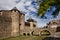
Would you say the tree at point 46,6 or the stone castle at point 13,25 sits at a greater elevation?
the tree at point 46,6

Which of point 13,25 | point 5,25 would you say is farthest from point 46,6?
point 13,25

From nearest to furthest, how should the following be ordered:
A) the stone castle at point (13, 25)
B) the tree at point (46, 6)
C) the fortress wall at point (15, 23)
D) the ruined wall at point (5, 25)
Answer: the tree at point (46, 6)
the ruined wall at point (5, 25)
the stone castle at point (13, 25)
the fortress wall at point (15, 23)

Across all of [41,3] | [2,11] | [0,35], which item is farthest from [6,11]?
[41,3]

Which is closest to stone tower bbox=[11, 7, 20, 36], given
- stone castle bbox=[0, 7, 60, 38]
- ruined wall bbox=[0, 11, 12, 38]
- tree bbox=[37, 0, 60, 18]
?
stone castle bbox=[0, 7, 60, 38]

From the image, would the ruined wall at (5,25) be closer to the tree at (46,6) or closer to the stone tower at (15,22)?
the stone tower at (15,22)

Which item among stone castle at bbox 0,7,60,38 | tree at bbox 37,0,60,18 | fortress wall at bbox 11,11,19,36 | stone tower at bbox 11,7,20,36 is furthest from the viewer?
stone tower at bbox 11,7,20,36

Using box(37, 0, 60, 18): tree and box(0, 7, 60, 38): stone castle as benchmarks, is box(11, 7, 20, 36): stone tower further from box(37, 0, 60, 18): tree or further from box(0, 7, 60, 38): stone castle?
box(37, 0, 60, 18): tree

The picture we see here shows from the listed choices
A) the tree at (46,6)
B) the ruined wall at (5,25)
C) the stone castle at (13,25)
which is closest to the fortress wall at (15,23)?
the stone castle at (13,25)

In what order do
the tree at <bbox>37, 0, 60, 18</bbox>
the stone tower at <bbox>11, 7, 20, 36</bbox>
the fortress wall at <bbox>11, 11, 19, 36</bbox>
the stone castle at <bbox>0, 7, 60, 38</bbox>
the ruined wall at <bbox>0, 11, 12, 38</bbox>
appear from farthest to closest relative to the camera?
the stone tower at <bbox>11, 7, 20, 36</bbox>, the fortress wall at <bbox>11, 11, 19, 36</bbox>, the stone castle at <bbox>0, 7, 60, 38</bbox>, the ruined wall at <bbox>0, 11, 12, 38</bbox>, the tree at <bbox>37, 0, 60, 18</bbox>

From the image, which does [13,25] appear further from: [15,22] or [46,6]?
[46,6]

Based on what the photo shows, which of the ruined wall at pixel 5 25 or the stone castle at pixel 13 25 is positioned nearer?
the ruined wall at pixel 5 25

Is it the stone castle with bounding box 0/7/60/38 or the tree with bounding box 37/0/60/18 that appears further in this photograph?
the stone castle with bounding box 0/7/60/38

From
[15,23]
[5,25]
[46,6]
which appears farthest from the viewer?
[15,23]

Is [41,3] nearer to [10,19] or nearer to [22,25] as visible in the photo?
[10,19]
